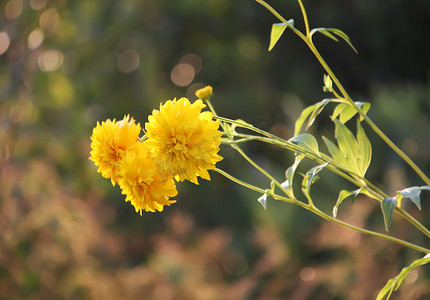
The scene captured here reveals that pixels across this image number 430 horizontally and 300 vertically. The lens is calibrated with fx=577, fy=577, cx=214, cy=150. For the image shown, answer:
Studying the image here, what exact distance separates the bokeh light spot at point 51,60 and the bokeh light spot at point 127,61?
13.4 inches

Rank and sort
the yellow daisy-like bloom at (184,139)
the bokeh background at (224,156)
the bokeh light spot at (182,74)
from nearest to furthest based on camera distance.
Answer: the yellow daisy-like bloom at (184,139)
the bokeh background at (224,156)
the bokeh light spot at (182,74)

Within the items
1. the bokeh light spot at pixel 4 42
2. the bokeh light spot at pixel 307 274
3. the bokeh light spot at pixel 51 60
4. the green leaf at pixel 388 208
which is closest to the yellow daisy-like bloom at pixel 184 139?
the green leaf at pixel 388 208

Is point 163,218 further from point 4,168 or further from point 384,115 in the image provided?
point 384,115

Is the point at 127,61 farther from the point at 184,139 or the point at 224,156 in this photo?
the point at 184,139

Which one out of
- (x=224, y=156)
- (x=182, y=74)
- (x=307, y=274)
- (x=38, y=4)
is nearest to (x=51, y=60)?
(x=38, y=4)

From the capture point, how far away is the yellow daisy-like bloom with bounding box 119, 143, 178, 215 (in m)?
0.43

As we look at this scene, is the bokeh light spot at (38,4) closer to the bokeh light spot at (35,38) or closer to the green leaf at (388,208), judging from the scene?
the bokeh light spot at (35,38)

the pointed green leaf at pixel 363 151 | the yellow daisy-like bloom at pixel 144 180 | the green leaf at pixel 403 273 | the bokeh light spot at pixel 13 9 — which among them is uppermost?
the pointed green leaf at pixel 363 151

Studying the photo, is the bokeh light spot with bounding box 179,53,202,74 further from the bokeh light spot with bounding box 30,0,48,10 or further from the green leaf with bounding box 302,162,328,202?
the green leaf with bounding box 302,162,328,202

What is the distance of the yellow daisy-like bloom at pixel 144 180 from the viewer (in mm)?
431

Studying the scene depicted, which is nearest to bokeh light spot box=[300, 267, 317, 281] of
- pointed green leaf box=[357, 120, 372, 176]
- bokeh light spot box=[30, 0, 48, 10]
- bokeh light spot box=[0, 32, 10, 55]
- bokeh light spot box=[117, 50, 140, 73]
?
pointed green leaf box=[357, 120, 372, 176]

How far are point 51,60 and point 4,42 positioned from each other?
0.43 m

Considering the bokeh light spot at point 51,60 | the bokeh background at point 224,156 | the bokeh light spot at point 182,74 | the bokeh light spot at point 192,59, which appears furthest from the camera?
the bokeh light spot at point 192,59

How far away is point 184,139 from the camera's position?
16.5 inches
